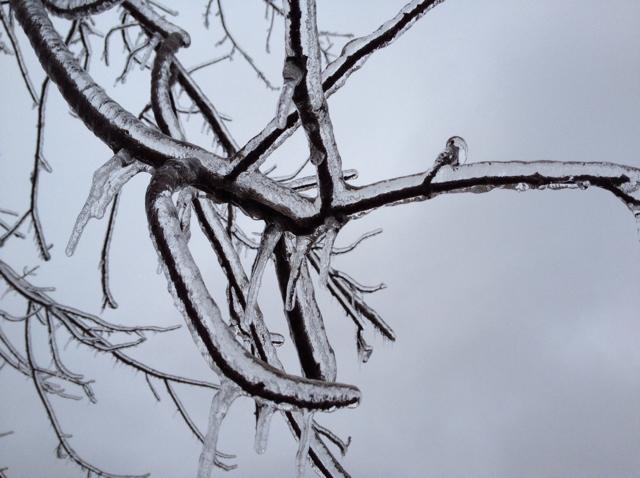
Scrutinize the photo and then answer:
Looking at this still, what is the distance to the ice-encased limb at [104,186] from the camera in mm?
1159

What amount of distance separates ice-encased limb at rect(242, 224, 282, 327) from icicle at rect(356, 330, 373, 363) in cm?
134

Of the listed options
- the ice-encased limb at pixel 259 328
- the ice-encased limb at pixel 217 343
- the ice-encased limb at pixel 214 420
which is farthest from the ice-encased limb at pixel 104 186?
the ice-encased limb at pixel 259 328

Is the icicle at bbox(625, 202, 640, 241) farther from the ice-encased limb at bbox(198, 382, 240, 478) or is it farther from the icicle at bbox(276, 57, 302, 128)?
the ice-encased limb at bbox(198, 382, 240, 478)

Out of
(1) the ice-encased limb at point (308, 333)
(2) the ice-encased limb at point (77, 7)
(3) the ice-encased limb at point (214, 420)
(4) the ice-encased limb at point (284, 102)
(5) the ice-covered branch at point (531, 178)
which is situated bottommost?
(3) the ice-encased limb at point (214, 420)

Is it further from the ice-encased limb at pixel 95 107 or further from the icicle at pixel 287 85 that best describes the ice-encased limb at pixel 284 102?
the ice-encased limb at pixel 95 107

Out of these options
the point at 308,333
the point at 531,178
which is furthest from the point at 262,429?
the point at 531,178

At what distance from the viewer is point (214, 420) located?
0.92 metres

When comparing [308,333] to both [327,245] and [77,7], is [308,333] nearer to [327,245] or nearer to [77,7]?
[327,245]

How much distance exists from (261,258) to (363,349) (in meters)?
1.49

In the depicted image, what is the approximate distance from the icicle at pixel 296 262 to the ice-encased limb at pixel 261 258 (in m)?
0.06

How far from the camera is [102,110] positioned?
4.20 ft

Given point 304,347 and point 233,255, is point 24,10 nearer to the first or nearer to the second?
point 233,255

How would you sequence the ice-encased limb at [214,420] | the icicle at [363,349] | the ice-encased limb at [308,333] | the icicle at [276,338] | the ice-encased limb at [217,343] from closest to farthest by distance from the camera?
the ice-encased limb at [217,343], the ice-encased limb at [214,420], the ice-encased limb at [308,333], the icicle at [276,338], the icicle at [363,349]

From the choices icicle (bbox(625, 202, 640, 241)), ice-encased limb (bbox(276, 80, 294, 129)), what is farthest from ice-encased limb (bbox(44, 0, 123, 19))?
icicle (bbox(625, 202, 640, 241))
